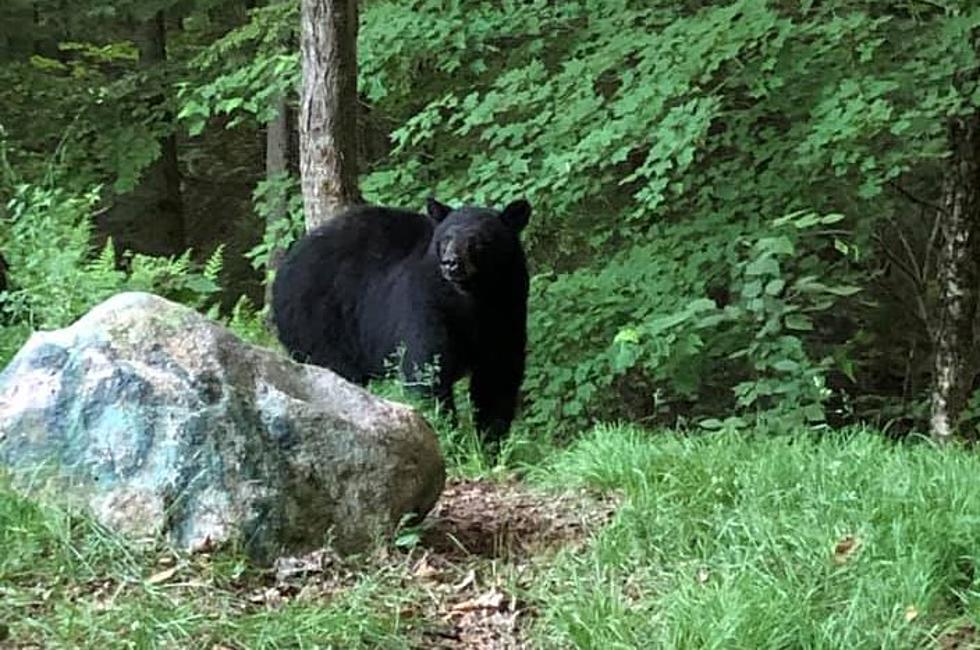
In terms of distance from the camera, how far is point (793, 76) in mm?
8133

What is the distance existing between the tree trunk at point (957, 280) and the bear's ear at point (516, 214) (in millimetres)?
4157

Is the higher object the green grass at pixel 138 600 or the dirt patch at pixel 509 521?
the green grass at pixel 138 600

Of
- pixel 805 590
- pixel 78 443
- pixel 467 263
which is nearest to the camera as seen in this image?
pixel 805 590

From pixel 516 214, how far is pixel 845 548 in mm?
3223

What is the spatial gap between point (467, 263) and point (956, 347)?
498cm

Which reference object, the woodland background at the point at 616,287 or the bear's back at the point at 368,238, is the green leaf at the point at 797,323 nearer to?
the woodland background at the point at 616,287

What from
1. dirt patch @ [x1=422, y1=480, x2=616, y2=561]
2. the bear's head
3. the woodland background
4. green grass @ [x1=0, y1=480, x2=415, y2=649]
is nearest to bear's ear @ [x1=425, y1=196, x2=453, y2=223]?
the bear's head

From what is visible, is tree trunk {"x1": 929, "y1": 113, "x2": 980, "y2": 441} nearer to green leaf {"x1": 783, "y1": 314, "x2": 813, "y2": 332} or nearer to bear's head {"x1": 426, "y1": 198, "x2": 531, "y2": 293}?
green leaf {"x1": 783, "y1": 314, "x2": 813, "y2": 332}

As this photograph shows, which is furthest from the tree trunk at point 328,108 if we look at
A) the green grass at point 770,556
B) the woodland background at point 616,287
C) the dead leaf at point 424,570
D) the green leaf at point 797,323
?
the dead leaf at point 424,570

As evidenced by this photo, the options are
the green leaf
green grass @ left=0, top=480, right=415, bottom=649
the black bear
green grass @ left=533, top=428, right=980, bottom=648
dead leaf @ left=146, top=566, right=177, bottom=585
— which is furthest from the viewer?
the black bear

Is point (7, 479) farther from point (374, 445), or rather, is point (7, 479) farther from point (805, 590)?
point (805, 590)

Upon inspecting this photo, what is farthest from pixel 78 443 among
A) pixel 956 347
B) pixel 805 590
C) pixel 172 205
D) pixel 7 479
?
pixel 172 205

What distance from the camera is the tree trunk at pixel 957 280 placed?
30.6ft

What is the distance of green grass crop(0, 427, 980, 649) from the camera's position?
11.1ft
